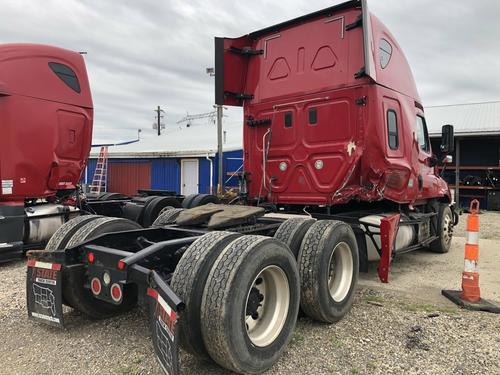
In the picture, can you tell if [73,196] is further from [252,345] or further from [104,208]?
[252,345]

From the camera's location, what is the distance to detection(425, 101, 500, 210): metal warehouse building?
17703 mm

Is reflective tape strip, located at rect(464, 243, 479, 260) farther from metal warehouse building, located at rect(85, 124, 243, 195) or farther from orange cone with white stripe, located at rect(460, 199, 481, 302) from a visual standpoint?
metal warehouse building, located at rect(85, 124, 243, 195)

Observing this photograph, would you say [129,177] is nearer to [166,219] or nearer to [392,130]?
[166,219]

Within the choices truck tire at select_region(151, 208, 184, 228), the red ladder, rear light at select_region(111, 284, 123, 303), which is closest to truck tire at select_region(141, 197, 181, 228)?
truck tire at select_region(151, 208, 184, 228)

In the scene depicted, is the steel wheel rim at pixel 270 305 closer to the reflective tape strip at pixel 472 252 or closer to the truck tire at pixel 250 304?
the truck tire at pixel 250 304

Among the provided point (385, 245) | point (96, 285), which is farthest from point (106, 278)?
point (385, 245)

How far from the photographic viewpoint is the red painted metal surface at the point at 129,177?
2342 cm

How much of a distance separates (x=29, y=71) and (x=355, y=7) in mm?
5038

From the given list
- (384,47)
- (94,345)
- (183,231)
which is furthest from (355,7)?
(94,345)

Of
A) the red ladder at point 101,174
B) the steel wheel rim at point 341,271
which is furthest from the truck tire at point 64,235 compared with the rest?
the red ladder at point 101,174

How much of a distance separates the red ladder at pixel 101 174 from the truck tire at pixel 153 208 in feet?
51.6

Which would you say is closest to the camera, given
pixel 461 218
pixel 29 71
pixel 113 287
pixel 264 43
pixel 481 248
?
pixel 113 287

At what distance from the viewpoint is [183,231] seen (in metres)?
4.18

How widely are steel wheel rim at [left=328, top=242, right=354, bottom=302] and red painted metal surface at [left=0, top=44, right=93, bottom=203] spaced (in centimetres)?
504
